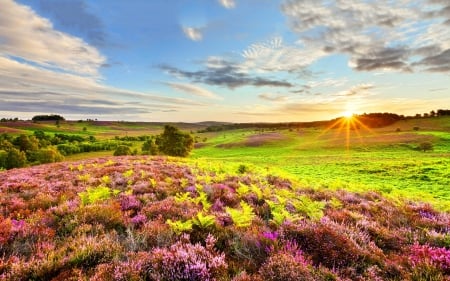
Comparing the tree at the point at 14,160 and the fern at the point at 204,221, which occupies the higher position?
the fern at the point at 204,221

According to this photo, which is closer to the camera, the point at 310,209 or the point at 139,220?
the point at 139,220

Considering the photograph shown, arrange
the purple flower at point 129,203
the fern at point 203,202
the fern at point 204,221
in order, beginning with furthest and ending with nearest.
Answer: the purple flower at point 129,203, the fern at point 203,202, the fern at point 204,221

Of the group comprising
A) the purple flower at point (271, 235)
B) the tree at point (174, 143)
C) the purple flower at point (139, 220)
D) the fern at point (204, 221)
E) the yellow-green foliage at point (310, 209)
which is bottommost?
the tree at point (174, 143)

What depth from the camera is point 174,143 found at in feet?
207

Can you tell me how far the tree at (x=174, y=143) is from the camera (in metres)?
62.7

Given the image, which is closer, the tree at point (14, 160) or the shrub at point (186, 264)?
the shrub at point (186, 264)

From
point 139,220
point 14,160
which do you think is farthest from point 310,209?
point 14,160

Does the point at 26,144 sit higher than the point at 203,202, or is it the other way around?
the point at 203,202

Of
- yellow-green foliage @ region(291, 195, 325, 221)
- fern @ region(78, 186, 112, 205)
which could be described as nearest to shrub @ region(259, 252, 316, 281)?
yellow-green foliage @ region(291, 195, 325, 221)

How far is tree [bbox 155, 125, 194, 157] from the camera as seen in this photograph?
62.7 metres

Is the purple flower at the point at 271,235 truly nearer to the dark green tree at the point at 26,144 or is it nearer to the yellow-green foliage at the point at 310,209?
the yellow-green foliage at the point at 310,209

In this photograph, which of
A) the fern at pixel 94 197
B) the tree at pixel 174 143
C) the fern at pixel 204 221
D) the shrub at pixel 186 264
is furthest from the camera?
the tree at pixel 174 143

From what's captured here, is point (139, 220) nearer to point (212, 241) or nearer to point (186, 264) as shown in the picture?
point (212, 241)

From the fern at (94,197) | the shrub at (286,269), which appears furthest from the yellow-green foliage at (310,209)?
the fern at (94,197)
